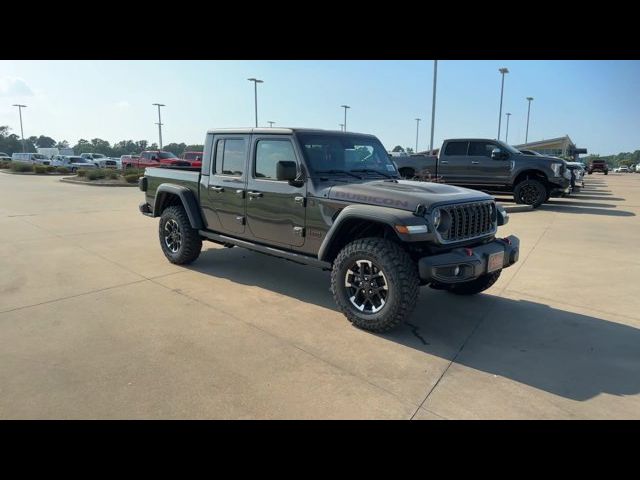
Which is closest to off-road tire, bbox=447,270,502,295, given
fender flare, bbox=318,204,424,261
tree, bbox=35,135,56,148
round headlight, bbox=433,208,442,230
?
round headlight, bbox=433,208,442,230

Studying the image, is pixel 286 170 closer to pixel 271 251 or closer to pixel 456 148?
pixel 271 251

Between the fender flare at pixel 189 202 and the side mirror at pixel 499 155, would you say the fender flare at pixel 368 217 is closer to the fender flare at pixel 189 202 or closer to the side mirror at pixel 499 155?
the fender flare at pixel 189 202

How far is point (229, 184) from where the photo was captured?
5.27 metres

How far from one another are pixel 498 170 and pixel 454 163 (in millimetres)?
A: 1291

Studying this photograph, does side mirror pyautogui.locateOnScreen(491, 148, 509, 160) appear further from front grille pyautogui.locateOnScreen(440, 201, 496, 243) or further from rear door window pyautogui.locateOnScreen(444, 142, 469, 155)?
front grille pyautogui.locateOnScreen(440, 201, 496, 243)

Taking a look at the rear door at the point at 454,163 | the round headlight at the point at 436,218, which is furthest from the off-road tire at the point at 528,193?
the round headlight at the point at 436,218

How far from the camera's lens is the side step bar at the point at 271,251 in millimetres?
4391

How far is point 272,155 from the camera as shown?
487cm

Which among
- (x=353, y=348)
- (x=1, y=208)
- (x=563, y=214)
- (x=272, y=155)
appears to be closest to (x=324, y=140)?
(x=272, y=155)

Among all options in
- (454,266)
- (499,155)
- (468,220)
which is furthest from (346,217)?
(499,155)

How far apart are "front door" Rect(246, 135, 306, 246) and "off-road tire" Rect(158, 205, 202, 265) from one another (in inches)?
44.4

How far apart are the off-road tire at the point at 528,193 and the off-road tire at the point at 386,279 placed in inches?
410
